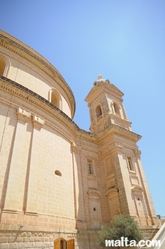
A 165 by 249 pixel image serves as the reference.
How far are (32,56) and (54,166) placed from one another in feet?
27.1

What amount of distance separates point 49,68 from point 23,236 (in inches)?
459

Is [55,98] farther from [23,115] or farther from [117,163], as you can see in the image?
[117,163]

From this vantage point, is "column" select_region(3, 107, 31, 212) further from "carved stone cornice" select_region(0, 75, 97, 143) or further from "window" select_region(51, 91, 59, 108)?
"window" select_region(51, 91, 59, 108)

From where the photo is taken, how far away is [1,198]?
292 inches

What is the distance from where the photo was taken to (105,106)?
1733 centimetres

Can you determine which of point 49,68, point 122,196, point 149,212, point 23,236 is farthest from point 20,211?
point 49,68

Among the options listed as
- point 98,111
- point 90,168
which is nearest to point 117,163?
point 90,168

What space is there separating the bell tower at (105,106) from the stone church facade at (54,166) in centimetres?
12

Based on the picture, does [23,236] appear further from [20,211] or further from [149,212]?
[149,212]

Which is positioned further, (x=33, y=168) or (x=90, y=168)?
(x=90, y=168)

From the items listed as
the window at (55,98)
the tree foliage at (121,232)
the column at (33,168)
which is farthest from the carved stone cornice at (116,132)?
the tree foliage at (121,232)

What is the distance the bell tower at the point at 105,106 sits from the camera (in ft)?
54.7

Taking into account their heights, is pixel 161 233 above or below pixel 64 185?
below

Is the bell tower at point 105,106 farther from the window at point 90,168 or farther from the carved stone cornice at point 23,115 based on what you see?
the carved stone cornice at point 23,115
